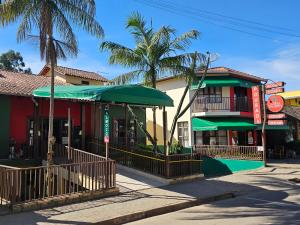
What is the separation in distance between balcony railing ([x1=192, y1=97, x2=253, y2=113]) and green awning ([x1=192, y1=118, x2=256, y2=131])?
2.50 feet

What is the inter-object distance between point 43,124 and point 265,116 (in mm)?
12912

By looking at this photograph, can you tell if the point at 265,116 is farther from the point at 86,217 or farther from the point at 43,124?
Answer: the point at 86,217

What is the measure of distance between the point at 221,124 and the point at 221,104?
6.44 feet

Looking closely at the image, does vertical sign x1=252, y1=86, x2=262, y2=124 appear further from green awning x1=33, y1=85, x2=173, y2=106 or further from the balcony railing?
green awning x1=33, y1=85, x2=173, y2=106

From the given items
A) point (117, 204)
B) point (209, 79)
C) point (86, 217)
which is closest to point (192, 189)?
point (117, 204)

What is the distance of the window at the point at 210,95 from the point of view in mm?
28406

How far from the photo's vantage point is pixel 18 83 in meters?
18.8

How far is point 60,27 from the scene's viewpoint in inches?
496

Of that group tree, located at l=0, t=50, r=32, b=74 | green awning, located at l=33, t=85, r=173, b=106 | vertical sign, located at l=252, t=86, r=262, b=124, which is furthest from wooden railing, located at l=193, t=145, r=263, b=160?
tree, located at l=0, t=50, r=32, b=74

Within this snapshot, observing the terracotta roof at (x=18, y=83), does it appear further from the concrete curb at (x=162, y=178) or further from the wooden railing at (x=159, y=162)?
the concrete curb at (x=162, y=178)

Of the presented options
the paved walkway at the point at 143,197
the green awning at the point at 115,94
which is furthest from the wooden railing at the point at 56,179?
the green awning at the point at 115,94

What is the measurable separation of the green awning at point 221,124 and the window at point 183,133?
47.4 inches

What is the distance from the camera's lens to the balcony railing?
28016 millimetres

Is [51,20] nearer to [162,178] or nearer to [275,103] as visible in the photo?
[162,178]
